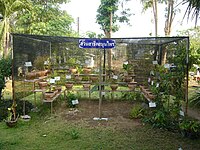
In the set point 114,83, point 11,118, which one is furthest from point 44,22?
point 11,118

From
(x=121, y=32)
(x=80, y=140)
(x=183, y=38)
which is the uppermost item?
(x=121, y=32)

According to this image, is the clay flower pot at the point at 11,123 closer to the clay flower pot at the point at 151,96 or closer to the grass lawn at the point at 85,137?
the grass lawn at the point at 85,137

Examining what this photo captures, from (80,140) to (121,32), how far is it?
12.2 meters

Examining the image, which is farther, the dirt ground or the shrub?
the shrub

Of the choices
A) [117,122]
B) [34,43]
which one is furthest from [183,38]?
[34,43]

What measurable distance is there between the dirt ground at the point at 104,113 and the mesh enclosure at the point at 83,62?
0.58 metres

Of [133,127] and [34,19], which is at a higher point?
[34,19]

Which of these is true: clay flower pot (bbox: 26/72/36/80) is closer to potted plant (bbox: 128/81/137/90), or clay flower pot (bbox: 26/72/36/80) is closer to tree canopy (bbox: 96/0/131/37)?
potted plant (bbox: 128/81/137/90)

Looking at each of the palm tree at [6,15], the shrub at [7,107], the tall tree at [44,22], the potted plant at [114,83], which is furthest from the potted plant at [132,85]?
the tall tree at [44,22]

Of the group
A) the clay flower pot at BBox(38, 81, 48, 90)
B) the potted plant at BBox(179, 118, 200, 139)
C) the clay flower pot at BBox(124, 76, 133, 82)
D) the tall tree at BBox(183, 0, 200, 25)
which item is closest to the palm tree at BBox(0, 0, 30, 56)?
the clay flower pot at BBox(38, 81, 48, 90)

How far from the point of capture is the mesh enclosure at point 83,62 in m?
5.71

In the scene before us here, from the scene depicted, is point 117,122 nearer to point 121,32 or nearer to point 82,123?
point 82,123

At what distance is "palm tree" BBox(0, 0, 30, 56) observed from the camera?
9.84 m

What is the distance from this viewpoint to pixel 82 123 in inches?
203
